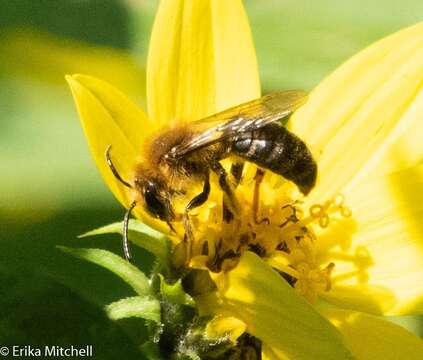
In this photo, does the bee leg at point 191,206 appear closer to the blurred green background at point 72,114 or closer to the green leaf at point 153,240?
the green leaf at point 153,240

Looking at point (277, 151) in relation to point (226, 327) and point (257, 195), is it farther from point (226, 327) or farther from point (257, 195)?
point (226, 327)

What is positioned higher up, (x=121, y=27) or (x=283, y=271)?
(x=121, y=27)

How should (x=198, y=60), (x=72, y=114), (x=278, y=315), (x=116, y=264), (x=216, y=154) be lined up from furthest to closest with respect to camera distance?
(x=72, y=114)
(x=198, y=60)
(x=216, y=154)
(x=116, y=264)
(x=278, y=315)

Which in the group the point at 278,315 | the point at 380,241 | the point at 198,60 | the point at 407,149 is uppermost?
the point at 198,60

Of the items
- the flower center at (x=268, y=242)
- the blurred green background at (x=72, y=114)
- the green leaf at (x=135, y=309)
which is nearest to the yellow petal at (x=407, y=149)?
the flower center at (x=268, y=242)

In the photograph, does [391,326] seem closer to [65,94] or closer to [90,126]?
[90,126]

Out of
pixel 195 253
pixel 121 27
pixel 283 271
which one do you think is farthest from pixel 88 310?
pixel 121 27

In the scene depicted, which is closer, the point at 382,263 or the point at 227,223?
the point at 227,223

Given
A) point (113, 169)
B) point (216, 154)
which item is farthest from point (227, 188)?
point (113, 169)
